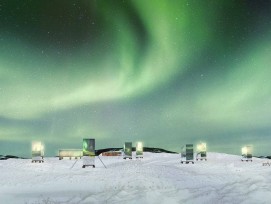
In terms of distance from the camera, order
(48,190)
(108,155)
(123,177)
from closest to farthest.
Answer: (48,190) < (123,177) < (108,155)

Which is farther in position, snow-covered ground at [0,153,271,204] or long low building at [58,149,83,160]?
long low building at [58,149,83,160]

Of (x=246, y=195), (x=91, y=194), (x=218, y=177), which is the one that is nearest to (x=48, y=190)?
(x=91, y=194)

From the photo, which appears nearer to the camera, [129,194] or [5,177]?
[129,194]

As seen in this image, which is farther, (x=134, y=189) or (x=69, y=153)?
(x=69, y=153)

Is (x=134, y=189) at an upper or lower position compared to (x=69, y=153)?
lower

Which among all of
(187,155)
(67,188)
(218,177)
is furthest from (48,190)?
(187,155)

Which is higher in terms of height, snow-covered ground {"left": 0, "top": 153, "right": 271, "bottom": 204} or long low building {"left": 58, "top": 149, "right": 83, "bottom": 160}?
long low building {"left": 58, "top": 149, "right": 83, "bottom": 160}

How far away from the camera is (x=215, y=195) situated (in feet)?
61.8

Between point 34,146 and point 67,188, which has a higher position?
point 34,146

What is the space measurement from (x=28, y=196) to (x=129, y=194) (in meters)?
4.23

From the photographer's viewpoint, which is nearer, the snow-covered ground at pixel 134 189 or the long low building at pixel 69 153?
the snow-covered ground at pixel 134 189

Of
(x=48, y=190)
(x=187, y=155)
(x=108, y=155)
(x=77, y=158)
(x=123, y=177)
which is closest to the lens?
(x=48, y=190)

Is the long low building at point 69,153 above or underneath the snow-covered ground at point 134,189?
above

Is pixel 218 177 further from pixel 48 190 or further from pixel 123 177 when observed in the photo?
pixel 48 190
